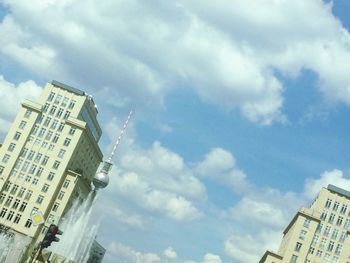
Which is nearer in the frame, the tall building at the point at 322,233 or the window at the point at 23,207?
the tall building at the point at 322,233

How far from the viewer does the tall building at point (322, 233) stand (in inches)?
3792

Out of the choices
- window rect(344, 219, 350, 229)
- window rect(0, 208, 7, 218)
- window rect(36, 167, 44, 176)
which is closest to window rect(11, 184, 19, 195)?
window rect(0, 208, 7, 218)

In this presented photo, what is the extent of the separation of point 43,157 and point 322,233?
5645 centimetres

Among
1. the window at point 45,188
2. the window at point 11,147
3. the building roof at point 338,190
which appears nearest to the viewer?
the window at point 45,188

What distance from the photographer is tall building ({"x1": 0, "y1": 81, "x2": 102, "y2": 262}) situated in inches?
3873

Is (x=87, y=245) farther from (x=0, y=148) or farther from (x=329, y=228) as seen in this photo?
(x=329, y=228)

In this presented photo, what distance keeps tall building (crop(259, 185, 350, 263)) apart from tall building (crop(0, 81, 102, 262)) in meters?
43.5

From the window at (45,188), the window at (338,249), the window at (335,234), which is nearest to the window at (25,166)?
the window at (45,188)

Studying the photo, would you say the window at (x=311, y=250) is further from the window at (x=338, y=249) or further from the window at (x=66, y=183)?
the window at (x=66, y=183)

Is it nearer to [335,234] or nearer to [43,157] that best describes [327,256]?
[335,234]

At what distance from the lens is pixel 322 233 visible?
9794 centimetres

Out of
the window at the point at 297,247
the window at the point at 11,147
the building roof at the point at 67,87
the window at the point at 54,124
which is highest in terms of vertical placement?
the building roof at the point at 67,87

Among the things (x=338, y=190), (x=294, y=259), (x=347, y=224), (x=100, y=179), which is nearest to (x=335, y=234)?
(x=347, y=224)

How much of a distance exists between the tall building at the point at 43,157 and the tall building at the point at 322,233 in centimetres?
4348
